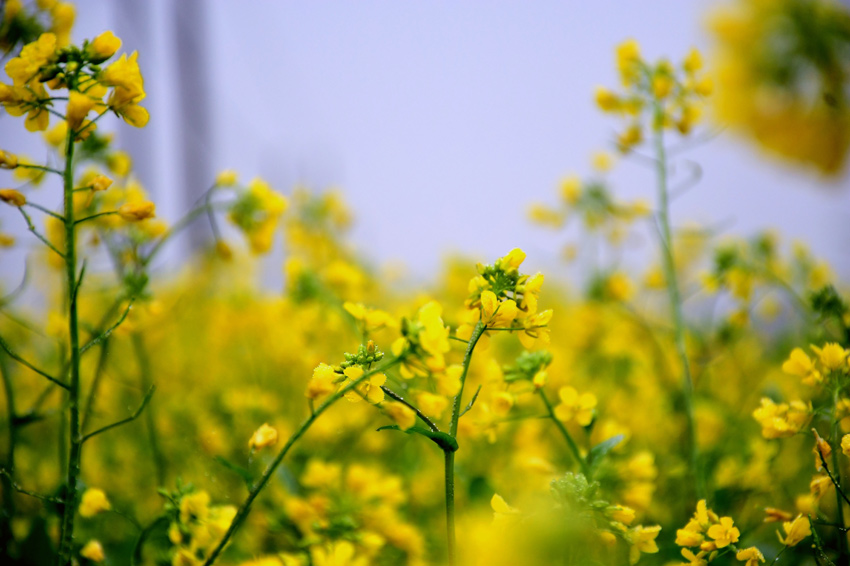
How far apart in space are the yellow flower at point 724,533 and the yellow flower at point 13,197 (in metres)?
0.70

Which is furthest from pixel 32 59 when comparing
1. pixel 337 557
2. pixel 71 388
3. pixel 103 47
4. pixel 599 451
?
pixel 599 451

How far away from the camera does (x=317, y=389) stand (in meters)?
0.51

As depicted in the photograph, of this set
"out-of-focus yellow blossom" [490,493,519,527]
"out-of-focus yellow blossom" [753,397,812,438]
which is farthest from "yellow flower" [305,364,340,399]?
"out-of-focus yellow blossom" [753,397,812,438]

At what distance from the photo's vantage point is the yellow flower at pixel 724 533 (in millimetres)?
518

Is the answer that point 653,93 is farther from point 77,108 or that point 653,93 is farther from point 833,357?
point 77,108

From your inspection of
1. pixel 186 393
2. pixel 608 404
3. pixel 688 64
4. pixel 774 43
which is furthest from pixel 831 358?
pixel 774 43

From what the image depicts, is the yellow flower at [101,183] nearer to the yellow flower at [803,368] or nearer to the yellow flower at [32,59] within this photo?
the yellow flower at [32,59]

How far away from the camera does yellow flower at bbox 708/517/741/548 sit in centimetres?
52

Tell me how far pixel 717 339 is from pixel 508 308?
88 centimetres

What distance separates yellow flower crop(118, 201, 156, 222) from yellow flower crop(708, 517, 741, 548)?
0.60 m

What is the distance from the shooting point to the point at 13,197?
22.7 inches

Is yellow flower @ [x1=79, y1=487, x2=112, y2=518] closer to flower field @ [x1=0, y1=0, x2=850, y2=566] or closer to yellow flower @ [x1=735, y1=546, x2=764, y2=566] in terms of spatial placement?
flower field @ [x1=0, y1=0, x2=850, y2=566]

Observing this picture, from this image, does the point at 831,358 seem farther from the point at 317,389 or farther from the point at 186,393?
the point at 186,393

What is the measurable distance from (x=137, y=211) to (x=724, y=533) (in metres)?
0.62
